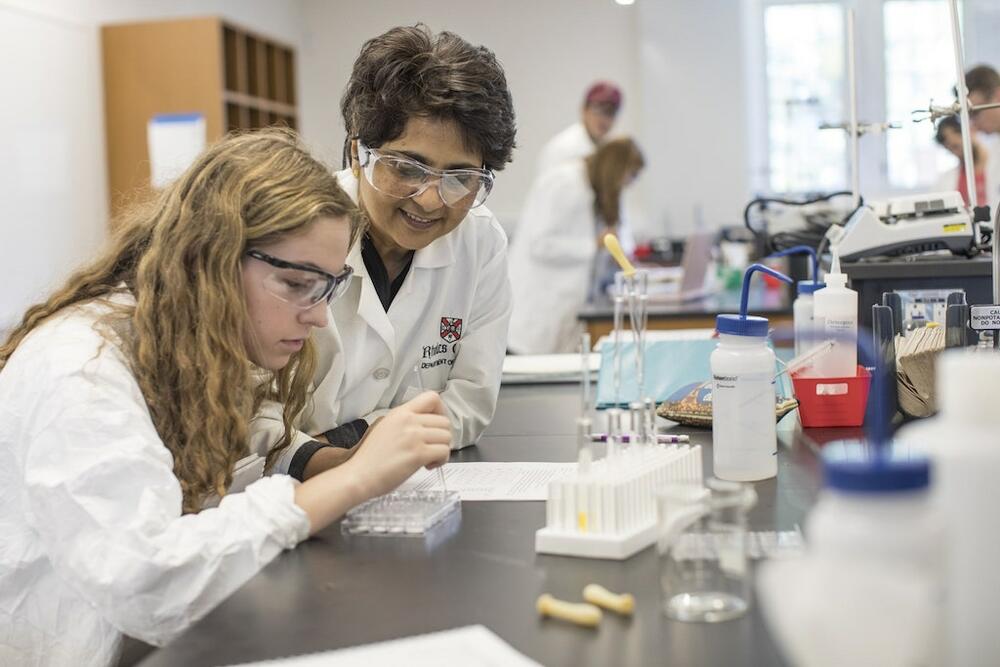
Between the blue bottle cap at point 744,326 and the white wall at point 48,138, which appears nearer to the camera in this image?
the blue bottle cap at point 744,326

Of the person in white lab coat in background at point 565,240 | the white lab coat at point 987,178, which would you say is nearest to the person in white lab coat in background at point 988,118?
the white lab coat at point 987,178

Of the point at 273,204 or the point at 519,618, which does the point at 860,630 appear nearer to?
the point at 519,618

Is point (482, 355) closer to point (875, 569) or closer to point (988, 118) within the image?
point (875, 569)

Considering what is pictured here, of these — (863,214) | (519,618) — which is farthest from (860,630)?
(863,214)

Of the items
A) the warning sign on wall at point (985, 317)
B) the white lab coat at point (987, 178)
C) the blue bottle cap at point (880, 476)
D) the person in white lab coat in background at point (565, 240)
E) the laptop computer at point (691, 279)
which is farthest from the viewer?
the white lab coat at point (987, 178)

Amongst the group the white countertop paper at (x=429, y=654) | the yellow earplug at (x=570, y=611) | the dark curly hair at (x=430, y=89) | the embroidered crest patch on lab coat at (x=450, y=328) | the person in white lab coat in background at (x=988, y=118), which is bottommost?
the white countertop paper at (x=429, y=654)

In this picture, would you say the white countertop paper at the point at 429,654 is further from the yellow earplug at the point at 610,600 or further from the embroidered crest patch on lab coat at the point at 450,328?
the embroidered crest patch on lab coat at the point at 450,328

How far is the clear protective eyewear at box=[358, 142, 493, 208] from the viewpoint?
6.08ft

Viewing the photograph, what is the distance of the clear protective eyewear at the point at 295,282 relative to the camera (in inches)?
55.1

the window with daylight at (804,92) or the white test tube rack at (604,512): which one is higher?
the window with daylight at (804,92)

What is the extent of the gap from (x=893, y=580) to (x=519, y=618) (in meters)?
0.46

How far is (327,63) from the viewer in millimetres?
8367

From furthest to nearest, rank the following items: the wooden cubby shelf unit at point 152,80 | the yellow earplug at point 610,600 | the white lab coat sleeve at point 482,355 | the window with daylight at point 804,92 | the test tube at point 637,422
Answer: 1. the window with daylight at point 804,92
2. the wooden cubby shelf unit at point 152,80
3. the white lab coat sleeve at point 482,355
4. the test tube at point 637,422
5. the yellow earplug at point 610,600

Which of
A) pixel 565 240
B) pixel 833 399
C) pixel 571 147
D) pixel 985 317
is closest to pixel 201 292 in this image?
pixel 833 399
